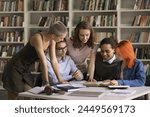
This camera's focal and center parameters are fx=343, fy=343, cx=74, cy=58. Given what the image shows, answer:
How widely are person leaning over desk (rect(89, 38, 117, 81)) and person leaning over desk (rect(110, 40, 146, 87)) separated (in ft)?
0.45

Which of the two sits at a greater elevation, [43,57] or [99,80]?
[43,57]

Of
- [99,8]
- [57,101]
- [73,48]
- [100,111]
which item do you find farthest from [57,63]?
[99,8]

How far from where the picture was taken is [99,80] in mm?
4008

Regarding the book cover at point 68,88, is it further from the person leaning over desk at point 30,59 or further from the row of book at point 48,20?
the row of book at point 48,20

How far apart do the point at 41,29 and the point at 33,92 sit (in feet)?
12.1

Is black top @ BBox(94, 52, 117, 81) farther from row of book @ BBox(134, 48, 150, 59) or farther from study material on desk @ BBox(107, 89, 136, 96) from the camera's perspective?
row of book @ BBox(134, 48, 150, 59)

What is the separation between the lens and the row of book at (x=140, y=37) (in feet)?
20.4

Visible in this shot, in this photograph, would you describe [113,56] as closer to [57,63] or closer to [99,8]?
[57,63]

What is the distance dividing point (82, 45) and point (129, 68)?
2.33 ft

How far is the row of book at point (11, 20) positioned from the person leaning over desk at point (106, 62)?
3.05 metres

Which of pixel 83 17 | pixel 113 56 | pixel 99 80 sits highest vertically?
pixel 83 17

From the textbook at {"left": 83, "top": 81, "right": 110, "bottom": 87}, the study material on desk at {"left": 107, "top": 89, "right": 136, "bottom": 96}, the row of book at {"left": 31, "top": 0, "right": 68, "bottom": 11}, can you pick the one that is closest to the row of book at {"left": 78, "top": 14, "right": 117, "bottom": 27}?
the row of book at {"left": 31, "top": 0, "right": 68, "bottom": 11}

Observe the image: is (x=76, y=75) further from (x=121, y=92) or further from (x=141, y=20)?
(x=141, y=20)

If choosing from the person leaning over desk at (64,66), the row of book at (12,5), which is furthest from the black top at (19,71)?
the row of book at (12,5)
